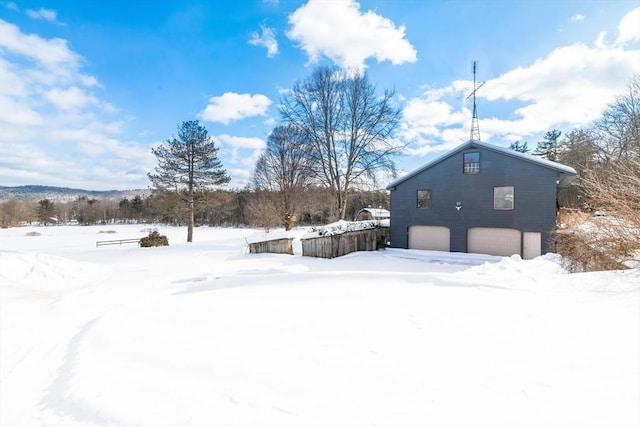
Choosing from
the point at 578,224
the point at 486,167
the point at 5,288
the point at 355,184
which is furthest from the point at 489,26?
the point at 5,288

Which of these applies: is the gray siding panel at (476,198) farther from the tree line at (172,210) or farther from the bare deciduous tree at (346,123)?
the tree line at (172,210)

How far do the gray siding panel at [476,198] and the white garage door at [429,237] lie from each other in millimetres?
350

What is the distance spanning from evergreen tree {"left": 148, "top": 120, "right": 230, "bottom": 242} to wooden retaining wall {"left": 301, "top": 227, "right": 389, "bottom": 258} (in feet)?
41.1

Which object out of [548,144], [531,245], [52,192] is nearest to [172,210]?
[531,245]

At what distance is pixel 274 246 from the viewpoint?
14523 mm

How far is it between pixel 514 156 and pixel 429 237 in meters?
5.91

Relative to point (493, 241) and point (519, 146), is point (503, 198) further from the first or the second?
point (519, 146)

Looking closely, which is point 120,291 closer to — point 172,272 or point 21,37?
point 172,272

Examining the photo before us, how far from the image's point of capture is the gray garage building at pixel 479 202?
13484 mm

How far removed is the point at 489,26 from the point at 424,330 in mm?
12117

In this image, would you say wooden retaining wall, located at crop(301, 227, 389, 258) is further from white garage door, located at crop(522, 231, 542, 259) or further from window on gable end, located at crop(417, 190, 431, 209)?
white garage door, located at crop(522, 231, 542, 259)

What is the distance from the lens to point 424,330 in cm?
392

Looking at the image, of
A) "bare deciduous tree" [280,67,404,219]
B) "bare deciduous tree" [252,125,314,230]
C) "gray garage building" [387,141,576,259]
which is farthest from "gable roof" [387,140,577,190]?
"bare deciduous tree" [252,125,314,230]

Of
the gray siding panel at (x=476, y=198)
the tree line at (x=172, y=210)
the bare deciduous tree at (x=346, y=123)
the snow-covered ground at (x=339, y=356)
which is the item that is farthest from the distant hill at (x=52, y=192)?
the snow-covered ground at (x=339, y=356)
